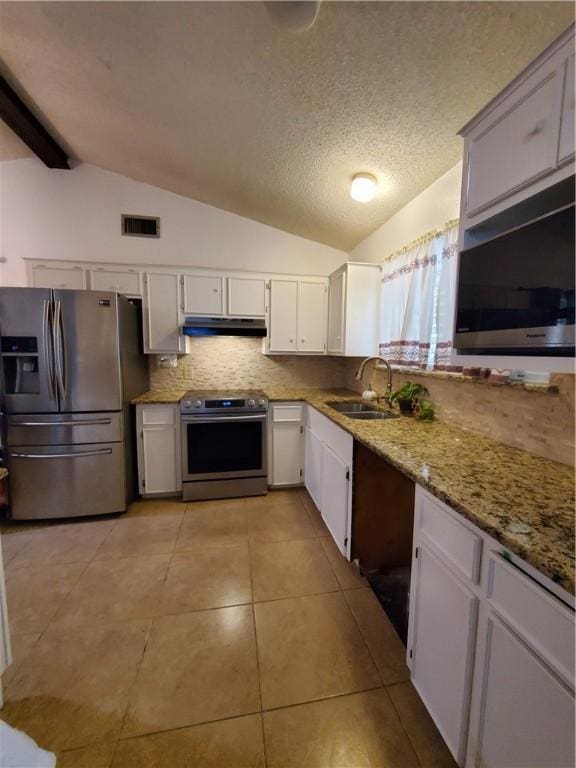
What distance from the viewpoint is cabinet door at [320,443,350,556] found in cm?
196

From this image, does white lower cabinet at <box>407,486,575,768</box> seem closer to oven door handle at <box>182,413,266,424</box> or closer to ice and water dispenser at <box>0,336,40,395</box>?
oven door handle at <box>182,413,266,424</box>

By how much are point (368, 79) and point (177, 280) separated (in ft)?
7.16

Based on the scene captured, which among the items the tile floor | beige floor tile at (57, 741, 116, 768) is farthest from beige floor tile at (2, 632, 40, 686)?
beige floor tile at (57, 741, 116, 768)

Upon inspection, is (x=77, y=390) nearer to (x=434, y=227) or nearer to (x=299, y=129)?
(x=299, y=129)

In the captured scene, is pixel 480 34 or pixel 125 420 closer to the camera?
pixel 480 34

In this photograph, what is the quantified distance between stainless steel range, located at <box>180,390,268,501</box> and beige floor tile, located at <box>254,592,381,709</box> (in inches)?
50.7

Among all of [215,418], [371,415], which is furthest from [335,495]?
[215,418]

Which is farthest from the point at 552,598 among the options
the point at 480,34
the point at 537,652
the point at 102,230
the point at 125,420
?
the point at 102,230

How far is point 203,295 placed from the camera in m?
3.04

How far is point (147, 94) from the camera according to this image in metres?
1.83

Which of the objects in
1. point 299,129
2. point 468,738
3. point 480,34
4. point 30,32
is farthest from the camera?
point 299,129

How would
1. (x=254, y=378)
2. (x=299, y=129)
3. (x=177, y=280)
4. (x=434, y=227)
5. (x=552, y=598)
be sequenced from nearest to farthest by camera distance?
1. (x=552, y=598)
2. (x=299, y=129)
3. (x=434, y=227)
4. (x=177, y=280)
5. (x=254, y=378)

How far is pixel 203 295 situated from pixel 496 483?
2.79m

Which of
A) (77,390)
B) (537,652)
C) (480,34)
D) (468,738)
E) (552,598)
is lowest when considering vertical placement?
(468,738)
